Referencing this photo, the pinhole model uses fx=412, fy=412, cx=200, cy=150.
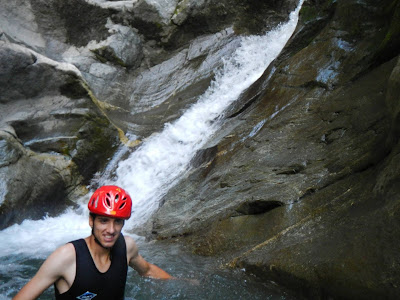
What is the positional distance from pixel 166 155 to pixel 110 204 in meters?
7.40

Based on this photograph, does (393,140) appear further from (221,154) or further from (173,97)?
(173,97)

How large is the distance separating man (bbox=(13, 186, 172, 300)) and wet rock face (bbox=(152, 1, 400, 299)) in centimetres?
184

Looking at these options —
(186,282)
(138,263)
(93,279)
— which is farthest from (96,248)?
(186,282)

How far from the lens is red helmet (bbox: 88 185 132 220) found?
292cm

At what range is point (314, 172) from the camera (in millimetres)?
5281

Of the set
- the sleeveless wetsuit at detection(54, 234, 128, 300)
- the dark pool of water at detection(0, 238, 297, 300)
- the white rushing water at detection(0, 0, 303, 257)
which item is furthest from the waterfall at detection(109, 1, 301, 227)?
the sleeveless wetsuit at detection(54, 234, 128, 300)

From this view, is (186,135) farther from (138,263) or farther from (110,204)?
(110,204)

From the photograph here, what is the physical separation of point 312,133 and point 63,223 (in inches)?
210

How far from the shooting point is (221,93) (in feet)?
40.4

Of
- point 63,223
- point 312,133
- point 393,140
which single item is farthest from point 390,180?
point 63,223

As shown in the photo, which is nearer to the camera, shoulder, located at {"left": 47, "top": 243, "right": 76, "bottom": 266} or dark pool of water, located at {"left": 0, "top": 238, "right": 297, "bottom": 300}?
shoulder, located at {"left": 47, "top": 243, "right": 76, "bottom": 266}

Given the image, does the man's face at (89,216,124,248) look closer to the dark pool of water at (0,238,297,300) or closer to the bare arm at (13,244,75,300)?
the bare arm at (13,244,75,300)

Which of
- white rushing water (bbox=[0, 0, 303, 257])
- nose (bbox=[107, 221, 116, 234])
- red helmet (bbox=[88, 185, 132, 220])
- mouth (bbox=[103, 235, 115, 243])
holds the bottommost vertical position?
white rushing water (bbox=[0, 0, 303, 257])

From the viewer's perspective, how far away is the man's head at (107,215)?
115 inches
